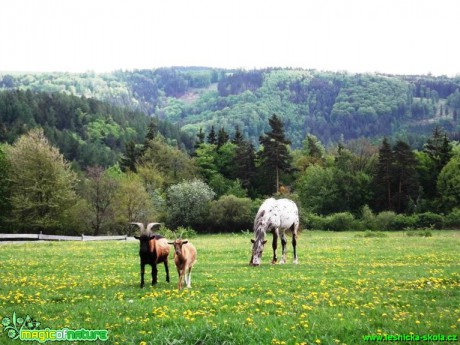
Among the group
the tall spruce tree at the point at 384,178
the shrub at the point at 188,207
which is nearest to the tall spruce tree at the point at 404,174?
the tall spruce tree at the point at 384,178

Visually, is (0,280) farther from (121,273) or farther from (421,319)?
(421,319)

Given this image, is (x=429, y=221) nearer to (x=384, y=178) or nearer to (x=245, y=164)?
(x=384, y=178)

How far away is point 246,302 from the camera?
13852 millimetres

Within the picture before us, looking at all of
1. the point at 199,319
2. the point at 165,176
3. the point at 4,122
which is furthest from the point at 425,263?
the point at 4,122

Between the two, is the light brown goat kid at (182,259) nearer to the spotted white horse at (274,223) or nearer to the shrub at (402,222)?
the spotted white horse at (274,223)

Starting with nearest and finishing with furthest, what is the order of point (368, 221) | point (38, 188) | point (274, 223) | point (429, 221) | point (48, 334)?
point (48, 334), point (274, 223), point (38, 188), point (429, 221), point (368, 221)

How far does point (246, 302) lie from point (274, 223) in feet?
45.1

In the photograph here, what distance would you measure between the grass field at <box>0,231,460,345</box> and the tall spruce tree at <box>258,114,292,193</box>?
218ft

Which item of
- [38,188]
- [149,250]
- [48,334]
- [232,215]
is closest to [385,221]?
[232,215]

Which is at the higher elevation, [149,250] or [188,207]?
[149,250]

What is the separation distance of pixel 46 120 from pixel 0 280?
627 ft

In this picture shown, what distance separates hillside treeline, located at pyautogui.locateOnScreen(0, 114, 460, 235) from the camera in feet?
209

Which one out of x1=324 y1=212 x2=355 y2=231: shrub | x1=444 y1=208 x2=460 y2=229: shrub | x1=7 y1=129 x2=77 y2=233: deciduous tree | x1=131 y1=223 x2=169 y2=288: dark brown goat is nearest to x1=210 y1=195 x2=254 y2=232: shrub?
x1=324 y1=212 x2=355 y2=231: shrub

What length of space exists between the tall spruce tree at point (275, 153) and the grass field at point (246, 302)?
6655 centimetres
